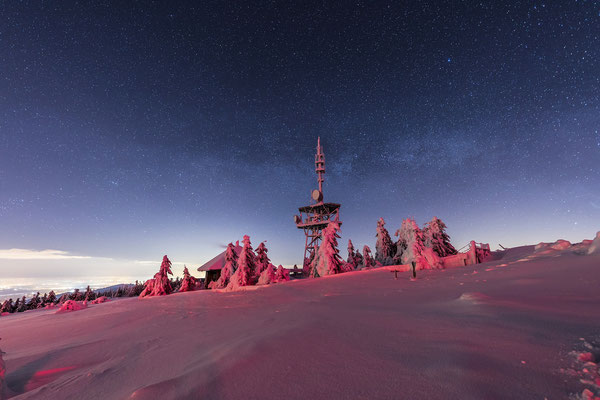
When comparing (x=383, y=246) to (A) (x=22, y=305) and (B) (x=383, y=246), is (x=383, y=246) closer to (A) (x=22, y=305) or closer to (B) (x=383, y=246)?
(B) (x=383, y=246)

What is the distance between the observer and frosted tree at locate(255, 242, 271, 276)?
25.0m

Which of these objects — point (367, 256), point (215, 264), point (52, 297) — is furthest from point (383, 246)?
point (52, 297)

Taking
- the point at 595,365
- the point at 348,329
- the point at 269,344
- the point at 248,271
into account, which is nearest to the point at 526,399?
the point at 595,365

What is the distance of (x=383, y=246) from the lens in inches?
1345

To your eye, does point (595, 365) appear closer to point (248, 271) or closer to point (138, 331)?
point (138, 331)

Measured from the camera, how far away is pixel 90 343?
569 cm

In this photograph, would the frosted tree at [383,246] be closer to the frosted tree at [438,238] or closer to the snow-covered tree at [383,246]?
the snow-covered tree at [383,246]

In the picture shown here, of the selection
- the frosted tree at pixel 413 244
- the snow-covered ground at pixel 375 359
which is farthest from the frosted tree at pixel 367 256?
the snow-covered ground at pixel 375 359

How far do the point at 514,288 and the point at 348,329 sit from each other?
16.1 ft

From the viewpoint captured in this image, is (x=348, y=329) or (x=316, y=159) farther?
(x=316, y=159)

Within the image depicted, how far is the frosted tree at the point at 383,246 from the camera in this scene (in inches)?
1329

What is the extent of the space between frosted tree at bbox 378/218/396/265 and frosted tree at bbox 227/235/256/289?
20.0m

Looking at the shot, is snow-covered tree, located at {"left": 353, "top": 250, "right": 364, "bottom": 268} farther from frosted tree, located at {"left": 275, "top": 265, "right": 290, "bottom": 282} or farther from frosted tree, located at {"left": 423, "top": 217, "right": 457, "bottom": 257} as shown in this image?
frosted tree, located at {"left": 275, "top": 265, "right": 290, "bottom": 282}

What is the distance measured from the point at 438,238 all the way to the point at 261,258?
64.0 ft
